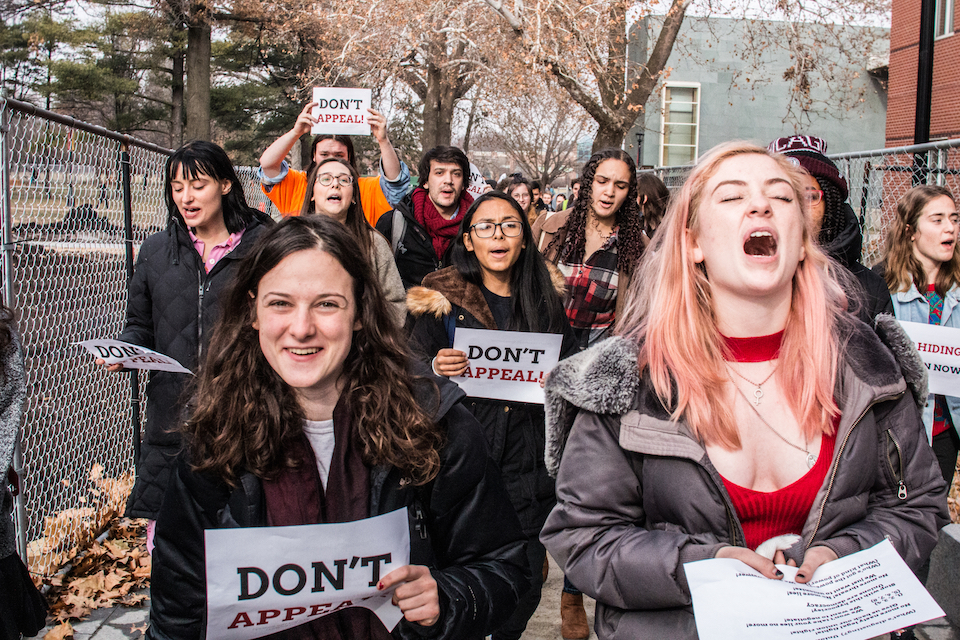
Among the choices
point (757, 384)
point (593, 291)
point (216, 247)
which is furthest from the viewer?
point (593, 291)

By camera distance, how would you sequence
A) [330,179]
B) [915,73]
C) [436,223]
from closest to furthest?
1. [330,179]
2. [436,223]
3. [915,73]

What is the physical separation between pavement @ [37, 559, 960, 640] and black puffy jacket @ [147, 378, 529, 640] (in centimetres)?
207

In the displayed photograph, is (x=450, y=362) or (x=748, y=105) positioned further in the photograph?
(x=748, y=105)

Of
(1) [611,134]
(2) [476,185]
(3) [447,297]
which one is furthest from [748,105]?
(3) [447,297]

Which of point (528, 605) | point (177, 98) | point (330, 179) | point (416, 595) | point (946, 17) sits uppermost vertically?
point (946, 17)

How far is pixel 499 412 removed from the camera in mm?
3506

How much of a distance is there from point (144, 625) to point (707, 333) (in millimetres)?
3263

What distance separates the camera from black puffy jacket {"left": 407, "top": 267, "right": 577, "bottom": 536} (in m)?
3.41

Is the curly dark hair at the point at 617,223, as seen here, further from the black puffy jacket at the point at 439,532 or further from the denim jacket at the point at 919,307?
the black puffy jacket at the point at 439,532

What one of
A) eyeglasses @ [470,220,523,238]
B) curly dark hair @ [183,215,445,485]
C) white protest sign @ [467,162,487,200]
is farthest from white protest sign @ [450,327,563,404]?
white protest sign @ [467,162,487,200]

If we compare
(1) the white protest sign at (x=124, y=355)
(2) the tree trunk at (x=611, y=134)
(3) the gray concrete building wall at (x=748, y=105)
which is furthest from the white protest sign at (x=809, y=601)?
(3) the gray concrete building wall at (x=748, y=105)

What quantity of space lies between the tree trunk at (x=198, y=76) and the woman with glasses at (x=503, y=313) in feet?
59.0

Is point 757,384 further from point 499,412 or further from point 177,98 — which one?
point 177,98

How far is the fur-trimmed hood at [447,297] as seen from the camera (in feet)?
11.8
